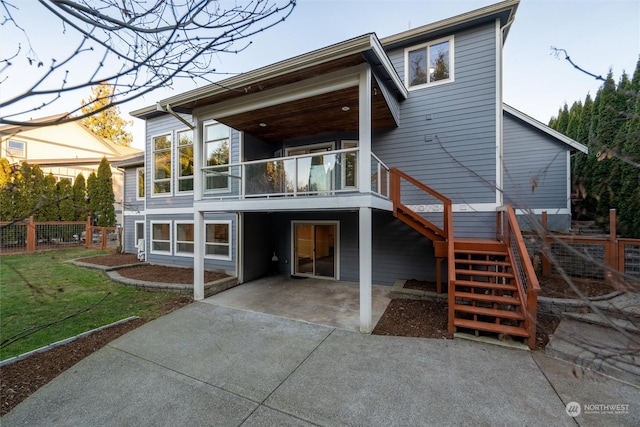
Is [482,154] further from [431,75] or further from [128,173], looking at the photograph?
[128,173]

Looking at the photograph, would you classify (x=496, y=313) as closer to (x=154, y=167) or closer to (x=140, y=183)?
(x=154, y=167)

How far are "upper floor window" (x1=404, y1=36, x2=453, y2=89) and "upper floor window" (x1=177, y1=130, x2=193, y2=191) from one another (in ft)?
23.8

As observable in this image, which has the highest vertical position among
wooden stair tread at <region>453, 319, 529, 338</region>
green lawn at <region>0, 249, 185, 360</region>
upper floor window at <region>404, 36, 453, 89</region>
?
upper floor window at <region>404, 36, 453, 89</region>

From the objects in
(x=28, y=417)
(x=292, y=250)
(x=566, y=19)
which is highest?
(x=566, y=19)

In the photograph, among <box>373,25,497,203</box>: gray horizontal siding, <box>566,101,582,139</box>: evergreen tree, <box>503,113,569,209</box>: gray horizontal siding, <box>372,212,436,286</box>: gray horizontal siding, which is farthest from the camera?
<box>566,101,582,139</box>: evergreen tree

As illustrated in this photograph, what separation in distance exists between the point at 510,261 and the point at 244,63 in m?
5.49

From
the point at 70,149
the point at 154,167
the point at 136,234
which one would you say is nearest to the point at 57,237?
the point at 136,234

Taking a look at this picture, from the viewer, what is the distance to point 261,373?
3.62m

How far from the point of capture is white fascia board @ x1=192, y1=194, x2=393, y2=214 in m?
4.99

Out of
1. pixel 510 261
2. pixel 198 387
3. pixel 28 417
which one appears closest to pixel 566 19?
pixel 510 261

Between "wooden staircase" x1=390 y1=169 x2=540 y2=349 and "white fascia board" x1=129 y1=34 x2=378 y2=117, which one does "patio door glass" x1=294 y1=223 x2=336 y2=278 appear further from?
"white fascia board" x1=129 y1=34 x2=378 y2=117

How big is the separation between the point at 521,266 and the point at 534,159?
6.26 m

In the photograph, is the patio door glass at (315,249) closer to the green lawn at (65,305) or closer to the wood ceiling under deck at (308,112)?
the wood ceiling under deck at (308,112)

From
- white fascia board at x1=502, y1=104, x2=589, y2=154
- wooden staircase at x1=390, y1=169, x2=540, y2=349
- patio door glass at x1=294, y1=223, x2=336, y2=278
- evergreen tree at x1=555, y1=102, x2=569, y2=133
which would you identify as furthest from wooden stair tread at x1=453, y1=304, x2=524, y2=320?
evergreen tree at x1=555, y1=102, x2=569, y2=133
